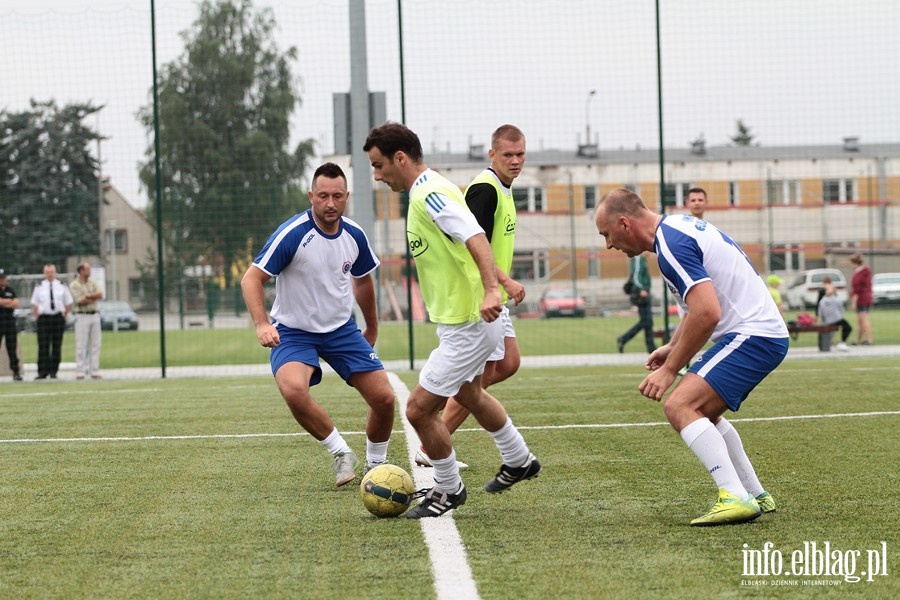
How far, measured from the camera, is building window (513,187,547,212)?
2414cm

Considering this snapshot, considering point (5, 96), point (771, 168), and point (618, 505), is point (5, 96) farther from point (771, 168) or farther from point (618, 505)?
point (618, 505)

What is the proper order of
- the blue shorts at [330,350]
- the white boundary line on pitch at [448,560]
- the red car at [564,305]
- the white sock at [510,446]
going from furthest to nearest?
the red car at [564,305]
the blue shorts at [330,350]
the white sock at [510,446]
the white boundary line on pitch at [448,560]

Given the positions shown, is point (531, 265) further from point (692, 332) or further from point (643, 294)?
point (692, 332)

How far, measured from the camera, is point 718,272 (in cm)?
522

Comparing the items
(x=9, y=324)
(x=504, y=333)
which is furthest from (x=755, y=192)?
(x=504, y=333)

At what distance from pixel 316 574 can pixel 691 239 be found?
7.30 ft

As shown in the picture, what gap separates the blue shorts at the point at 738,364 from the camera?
5.23m

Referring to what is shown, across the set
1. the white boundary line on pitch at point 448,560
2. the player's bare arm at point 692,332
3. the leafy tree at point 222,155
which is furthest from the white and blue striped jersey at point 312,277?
the leafy tree at point 222,155

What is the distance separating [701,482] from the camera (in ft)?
20.5

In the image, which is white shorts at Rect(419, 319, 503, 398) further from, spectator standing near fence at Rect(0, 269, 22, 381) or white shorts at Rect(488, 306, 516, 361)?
spectator standing near fence at Rect(0, 269, 22, 381)

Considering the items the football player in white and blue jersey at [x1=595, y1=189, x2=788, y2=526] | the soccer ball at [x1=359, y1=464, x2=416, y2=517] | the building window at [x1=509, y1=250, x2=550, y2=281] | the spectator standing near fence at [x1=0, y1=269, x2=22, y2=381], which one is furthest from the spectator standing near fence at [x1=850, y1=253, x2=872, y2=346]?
the soccer ball at [x1=359, y1=464, x2=416, y2=517]

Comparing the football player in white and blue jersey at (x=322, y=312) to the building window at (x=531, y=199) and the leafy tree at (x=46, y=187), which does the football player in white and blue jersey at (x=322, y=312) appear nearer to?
the leafy tree at (x=46, y=187)

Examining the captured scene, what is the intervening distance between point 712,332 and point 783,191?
16.3m

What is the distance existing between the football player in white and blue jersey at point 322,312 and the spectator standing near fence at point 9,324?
12.0 metres
